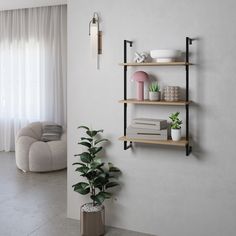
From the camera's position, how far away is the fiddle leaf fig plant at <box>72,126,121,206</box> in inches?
123

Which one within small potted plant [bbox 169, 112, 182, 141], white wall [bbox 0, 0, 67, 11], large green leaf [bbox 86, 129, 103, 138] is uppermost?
white wall [bbox 0, 0, 67, 11]

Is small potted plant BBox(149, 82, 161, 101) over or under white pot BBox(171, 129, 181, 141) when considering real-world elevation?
over

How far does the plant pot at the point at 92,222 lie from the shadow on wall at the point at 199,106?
1.02 m

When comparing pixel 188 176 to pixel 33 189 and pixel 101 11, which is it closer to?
pixel 101 11

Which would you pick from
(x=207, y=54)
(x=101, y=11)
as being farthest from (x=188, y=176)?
(x=101, y=11)

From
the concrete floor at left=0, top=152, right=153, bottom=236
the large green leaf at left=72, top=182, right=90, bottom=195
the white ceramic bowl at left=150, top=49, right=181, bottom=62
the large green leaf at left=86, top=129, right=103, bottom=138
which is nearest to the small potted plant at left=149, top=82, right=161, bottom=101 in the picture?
the white ceramic bowl at left=150, top=49, right=181, bottom=62

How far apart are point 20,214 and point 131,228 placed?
122 centimetres

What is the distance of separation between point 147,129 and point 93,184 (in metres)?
0.72

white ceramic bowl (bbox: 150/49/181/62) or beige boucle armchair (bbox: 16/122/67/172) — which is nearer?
white ceramic bowl (bbox: 150/49/181/62)

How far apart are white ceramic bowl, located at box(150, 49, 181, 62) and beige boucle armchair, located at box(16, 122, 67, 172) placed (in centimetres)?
A: 292

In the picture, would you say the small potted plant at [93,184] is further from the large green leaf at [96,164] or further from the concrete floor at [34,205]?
the concrete floor at [34,205]

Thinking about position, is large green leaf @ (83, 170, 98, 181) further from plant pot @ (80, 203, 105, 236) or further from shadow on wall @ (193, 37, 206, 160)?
shadow on wall @ (193, 37, 206, 160)

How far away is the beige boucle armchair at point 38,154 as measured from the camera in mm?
5207

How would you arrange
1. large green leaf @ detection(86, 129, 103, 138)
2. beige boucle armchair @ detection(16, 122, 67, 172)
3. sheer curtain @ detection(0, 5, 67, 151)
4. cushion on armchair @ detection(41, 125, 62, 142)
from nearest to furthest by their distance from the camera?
large green leaf @ detection(86, 129, 103, 138)
beige boucle armchair @ detection(16, 122, 67, 172)
cushion on armchair @ detection(41, 125, 62, 142)
sheer curtain @ detection(0, 5, 67, 151)
